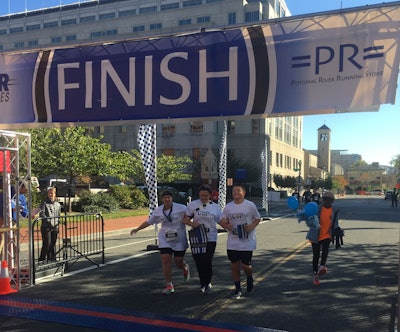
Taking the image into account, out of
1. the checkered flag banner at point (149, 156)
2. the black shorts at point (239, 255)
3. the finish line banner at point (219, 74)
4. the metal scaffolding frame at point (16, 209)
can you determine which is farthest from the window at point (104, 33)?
the black shorts at point (239, 255)

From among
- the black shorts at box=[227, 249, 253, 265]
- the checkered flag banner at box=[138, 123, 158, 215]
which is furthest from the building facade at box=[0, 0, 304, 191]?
the black shorts at box=[227, 249, 253, 265]

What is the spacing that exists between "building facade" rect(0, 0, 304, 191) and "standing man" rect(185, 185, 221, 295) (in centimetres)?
→ 4387

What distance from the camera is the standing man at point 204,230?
6.35 m

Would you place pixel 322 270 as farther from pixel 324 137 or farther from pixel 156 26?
pixel 324 137

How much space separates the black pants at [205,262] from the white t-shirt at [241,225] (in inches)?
11.9

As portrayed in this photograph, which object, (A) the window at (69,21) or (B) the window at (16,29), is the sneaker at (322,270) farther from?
(B) the window at (16,29)

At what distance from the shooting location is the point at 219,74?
645 centimetres

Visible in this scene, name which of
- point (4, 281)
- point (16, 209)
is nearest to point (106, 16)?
point (16, 209)

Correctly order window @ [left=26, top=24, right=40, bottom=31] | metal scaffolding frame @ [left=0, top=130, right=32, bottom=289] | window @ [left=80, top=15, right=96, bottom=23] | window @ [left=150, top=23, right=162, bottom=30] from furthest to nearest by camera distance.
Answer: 1. window @ [left=26, top=24, right=40, bottom=31]
2. window @ [left=80, top=15, right=96, bottom=23]
3. window @ [left=150, top=23, right=162, bottom=30]
4. metal scaffolding frame @ [left=0, top=130, right=32, bottom=289]

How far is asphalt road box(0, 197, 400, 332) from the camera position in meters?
5.34

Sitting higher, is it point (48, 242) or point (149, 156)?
point (149, 156)

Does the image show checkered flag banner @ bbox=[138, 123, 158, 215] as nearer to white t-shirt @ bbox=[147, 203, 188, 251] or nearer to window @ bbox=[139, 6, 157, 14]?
white t-shirt @ bbox=[147, 203, 188, 251]

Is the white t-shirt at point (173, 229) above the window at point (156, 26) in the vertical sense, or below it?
below

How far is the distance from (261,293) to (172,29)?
175 ft
